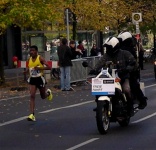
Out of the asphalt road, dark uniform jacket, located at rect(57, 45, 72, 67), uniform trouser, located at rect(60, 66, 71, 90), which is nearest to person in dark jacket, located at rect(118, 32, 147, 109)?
the asphalt road

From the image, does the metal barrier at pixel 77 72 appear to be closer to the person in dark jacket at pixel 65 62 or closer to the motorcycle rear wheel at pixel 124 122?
the person in dark jacket at pixel 65 62

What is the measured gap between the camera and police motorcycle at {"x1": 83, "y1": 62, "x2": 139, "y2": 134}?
41.7 feet

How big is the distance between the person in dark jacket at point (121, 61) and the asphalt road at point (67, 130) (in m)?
0.78

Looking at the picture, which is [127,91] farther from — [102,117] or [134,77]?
[102,117]

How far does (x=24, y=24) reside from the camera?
28.1m

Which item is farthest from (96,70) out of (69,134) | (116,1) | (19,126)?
(116,1)

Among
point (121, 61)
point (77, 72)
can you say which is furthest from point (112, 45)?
point (77, 72)

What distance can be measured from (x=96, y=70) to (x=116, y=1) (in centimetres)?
3201

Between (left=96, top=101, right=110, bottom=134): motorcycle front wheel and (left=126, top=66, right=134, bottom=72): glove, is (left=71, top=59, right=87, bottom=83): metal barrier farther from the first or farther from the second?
(left=96, top=101, right=110, bottom=134): motorcycle front wheel

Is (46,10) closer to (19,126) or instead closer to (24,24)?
(24,24)

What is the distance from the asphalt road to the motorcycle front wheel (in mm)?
143

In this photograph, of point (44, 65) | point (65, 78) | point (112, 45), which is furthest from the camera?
point (65, 78)

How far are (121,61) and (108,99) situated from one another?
1084mm

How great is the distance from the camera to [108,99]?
1286 centimetres
